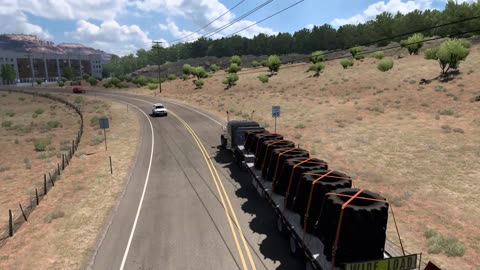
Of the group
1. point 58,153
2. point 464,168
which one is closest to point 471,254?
point 464,168

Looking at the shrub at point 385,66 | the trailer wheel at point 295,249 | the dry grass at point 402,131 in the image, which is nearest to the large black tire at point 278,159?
the trailer wheel at point 295,249

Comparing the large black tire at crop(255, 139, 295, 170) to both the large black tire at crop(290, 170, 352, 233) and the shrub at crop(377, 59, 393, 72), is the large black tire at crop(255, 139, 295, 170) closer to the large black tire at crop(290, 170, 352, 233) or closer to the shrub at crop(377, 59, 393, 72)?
the large black tire at crop(290, 170, 352, 233)

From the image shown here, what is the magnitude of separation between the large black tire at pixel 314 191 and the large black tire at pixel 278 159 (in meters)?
2.49

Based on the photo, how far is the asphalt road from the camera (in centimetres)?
1262

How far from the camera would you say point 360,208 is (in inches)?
378

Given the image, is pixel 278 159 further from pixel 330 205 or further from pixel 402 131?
pixel 402 131

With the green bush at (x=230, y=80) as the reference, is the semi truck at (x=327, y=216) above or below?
below

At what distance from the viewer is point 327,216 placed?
34.0 feet

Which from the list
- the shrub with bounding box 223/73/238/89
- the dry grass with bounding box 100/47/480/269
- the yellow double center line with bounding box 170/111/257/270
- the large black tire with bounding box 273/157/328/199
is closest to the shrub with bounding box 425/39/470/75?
the dry grass with bounding box 100/47/480/269

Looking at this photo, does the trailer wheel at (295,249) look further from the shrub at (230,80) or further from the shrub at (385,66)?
the shrub at (230,80)

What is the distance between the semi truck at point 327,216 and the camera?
9.59 metres

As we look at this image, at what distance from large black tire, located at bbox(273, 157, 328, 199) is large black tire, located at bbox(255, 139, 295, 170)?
2.37 m

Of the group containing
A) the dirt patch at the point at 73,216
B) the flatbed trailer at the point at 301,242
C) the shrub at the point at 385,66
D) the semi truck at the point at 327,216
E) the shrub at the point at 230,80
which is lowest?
the dirt patch at the point at 73,216

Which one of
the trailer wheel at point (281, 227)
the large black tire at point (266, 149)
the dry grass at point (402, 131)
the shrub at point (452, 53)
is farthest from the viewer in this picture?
the shrub at point (452, 53)
